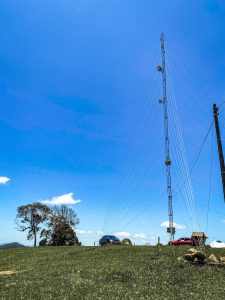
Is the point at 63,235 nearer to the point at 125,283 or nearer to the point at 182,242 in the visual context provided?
the point at 182,242

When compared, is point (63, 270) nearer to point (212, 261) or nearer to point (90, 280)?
point (90, 280)

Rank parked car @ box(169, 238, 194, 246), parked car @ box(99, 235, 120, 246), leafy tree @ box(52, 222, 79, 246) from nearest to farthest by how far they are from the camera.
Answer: parked car @ box(169, 238, 194, 246)
parked car @ box(99, 235, 120, 246)
leafy tree @ box(52, 222, 79, 246)

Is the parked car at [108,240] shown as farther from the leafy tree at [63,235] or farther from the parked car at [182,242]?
the leafy tree at [63,235]

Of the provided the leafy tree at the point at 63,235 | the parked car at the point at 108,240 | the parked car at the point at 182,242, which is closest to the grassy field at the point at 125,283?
the parked car at the point at 182,242

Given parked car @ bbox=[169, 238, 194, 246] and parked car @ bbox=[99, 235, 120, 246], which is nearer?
parked car @ bbox=[169, 238, 194, 246]

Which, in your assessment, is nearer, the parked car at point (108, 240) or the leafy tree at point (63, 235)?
the parked car at point (108, 240)

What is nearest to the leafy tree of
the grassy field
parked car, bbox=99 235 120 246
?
parked car, bbox=99 235 120 246

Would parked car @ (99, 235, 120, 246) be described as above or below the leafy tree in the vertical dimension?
below

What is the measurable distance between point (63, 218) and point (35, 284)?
104 metres

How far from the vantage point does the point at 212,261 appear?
33.3 meters

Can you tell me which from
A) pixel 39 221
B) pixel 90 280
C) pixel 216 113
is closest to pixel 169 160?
pixel 216 113

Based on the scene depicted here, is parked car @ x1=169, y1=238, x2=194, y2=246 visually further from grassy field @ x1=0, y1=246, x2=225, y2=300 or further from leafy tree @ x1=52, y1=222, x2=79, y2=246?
leafy tree @ x1=52, y1=222, x2=79, y2=246

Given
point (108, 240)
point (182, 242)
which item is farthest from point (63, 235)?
point (182, 242)

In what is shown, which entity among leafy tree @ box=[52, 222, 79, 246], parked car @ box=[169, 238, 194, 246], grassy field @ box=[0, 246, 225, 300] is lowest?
grassy field @ box=[0, 246, 225, 300]
